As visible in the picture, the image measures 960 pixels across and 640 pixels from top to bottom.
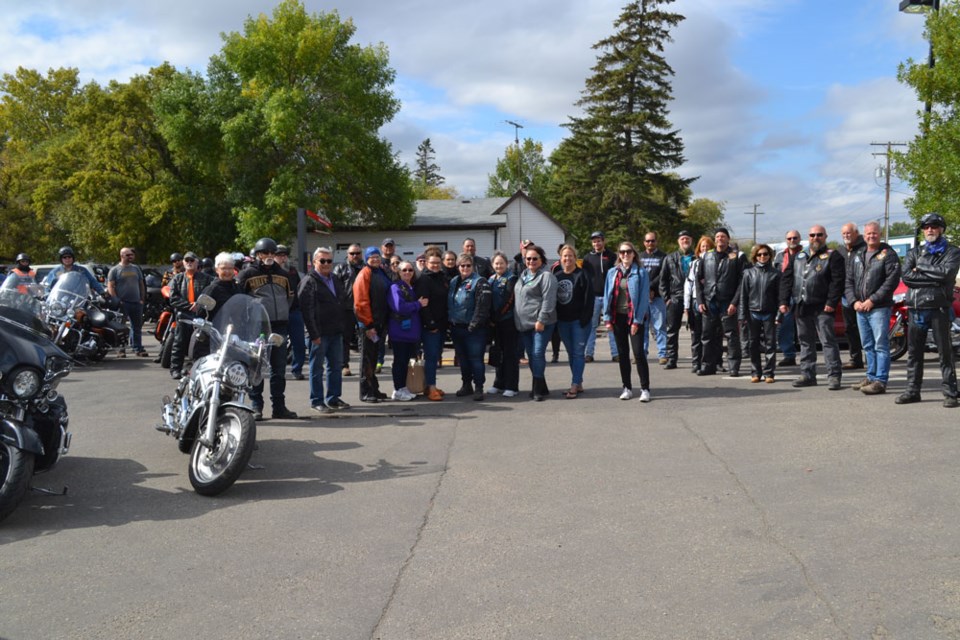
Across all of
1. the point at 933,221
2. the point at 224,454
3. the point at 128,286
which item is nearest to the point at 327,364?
the point at 224,454

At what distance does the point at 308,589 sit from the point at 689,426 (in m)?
5.02

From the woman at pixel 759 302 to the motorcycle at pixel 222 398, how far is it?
22.5ft

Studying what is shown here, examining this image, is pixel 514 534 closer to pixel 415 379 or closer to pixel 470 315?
pixel 470 315

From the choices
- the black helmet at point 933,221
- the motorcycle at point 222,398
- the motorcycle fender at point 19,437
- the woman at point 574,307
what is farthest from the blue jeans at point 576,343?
the motorcycle fender at point 19,437

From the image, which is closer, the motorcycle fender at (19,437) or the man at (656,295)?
the motorcycle fender at (19,437)

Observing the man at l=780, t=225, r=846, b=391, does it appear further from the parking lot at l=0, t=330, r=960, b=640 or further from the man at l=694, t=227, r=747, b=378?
the parking lot at l=0, t=330, r=960, b=640

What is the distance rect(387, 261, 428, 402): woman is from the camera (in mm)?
9664

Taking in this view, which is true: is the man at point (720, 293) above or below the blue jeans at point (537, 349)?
above

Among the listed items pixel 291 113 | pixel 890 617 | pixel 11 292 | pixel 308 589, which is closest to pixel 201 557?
pixel 308 589

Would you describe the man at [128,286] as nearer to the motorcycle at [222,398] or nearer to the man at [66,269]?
the man at [66,269]

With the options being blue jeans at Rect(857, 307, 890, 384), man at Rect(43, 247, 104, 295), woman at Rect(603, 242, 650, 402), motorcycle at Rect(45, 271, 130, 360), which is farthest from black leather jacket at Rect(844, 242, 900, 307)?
man at Rect(43, 247, 104, 295)

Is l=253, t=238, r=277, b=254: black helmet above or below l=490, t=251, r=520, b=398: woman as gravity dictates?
above

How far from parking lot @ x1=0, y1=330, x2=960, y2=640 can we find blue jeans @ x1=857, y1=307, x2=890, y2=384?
103 centimetres

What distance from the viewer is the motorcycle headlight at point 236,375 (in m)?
6.23
